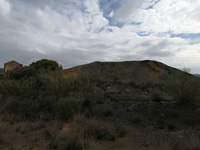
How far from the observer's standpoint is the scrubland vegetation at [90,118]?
14.0ft

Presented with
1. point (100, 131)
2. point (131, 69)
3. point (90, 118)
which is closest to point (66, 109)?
point (90, 118)

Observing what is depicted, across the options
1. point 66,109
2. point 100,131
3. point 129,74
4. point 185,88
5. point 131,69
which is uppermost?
point 131,69

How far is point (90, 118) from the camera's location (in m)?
6.76

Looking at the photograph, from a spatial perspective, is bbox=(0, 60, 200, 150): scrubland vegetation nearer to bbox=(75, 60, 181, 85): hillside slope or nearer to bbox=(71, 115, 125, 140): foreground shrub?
bbox=(71, 115, 125, 140): foreground shrub

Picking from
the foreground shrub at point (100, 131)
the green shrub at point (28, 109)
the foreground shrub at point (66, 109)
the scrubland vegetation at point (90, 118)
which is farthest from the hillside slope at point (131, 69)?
the foreground shrub at point (100, 131)

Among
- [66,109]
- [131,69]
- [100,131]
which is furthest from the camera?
[131,69]

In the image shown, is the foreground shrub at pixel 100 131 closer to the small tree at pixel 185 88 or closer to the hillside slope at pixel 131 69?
the small tree at pixel 185 88

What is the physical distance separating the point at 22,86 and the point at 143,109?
8126mm

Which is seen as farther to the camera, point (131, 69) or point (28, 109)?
point (131, 69)

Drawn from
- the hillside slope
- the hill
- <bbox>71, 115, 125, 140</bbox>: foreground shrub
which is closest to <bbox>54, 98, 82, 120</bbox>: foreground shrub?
<bbox>71, 115, 125, 140</bbox>: foreground shrub

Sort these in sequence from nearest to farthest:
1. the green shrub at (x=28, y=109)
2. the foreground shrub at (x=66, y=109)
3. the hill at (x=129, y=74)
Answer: the foreground shrub at (x=66, y=109) → the green shrub at (x=28, y=109) → the hill at (x=129, y=74)

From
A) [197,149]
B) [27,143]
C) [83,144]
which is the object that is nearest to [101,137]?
[83,144]

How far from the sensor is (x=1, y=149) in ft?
13.1

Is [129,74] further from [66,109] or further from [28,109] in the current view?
[28,109]
